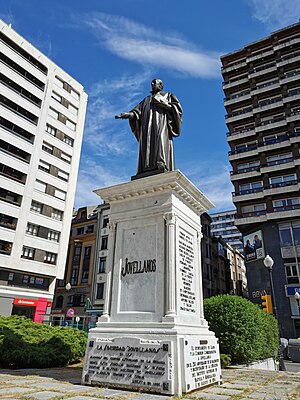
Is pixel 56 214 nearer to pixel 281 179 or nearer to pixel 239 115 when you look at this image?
pixel 281 179

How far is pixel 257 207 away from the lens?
43.5 meters

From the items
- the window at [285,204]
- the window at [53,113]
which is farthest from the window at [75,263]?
the window at [285,204]

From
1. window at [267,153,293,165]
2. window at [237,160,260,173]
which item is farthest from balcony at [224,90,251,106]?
window at [267,153,293,165]

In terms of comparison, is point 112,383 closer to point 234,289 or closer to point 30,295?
point 30,295

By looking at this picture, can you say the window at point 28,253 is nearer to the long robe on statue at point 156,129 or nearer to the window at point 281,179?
the long robe on statue at point 156,129

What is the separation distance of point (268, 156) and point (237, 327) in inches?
1367

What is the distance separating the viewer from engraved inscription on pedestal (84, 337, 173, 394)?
6.15 meters

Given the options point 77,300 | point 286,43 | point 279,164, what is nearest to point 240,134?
point 279,164

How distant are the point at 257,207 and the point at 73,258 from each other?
105 feet

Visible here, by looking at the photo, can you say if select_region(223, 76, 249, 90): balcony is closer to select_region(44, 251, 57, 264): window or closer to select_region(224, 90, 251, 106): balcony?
select_region(224, 90, 251, 106): balcony

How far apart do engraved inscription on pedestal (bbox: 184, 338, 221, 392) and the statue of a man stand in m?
4.68

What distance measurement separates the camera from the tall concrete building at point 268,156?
38406 mm

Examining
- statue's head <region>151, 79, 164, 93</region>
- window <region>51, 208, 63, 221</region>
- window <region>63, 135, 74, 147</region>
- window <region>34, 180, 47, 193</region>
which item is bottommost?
statue's head <region>151, 79, 164, 93</region>

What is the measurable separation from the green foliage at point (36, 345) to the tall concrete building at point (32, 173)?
22996 mm
